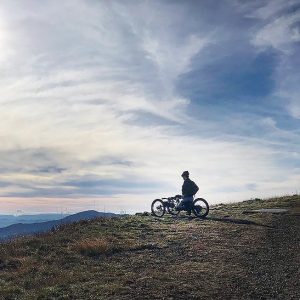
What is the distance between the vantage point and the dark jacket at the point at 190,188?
1184 inches

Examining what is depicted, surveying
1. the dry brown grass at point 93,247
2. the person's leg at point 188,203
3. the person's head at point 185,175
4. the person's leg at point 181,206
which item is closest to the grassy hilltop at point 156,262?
the dry brown grass at point 93,247

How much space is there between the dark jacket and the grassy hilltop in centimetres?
530

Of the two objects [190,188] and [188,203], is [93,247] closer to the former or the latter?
[188,203]

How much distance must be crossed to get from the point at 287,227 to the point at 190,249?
8.53 metres

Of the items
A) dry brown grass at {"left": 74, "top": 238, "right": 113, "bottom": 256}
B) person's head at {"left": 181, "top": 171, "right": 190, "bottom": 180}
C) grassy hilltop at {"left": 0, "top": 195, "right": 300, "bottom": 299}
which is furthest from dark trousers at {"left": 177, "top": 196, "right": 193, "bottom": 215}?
dry brown grass at {"left": 74, "top": 238, "right": 113, "bottom": 256}

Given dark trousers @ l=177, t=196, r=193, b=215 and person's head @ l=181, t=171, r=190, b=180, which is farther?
person's head @ l=181, t=171, r=190, b=180

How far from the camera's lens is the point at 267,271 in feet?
46.4

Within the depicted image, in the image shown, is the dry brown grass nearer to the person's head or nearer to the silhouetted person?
the silhouetted person

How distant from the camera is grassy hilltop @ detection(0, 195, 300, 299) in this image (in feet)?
40.1

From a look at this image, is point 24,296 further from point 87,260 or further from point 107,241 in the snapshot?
point 107,241

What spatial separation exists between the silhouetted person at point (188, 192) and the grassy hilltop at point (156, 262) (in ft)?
16.5

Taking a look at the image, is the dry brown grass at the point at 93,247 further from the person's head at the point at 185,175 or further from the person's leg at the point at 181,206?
the person's head at the point at 185,175

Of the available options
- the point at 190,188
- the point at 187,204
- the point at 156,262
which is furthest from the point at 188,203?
the point at 156,262

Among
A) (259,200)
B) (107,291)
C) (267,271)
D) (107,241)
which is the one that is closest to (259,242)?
(267,271)
